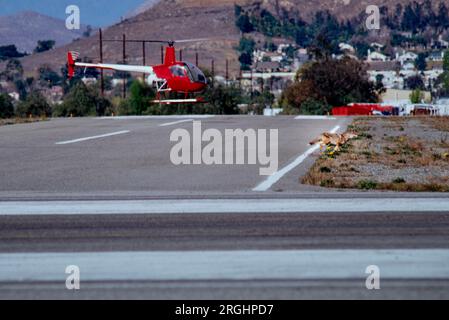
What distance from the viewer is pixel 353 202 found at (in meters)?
13.8

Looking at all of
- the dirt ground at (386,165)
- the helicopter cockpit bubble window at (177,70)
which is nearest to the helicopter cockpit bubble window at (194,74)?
the helicopter cockpit bubble window at (177,70)

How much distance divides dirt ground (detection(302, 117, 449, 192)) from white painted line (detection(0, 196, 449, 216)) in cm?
225

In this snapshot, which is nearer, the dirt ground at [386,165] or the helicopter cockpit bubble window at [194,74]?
the dirt ground at [386,165]

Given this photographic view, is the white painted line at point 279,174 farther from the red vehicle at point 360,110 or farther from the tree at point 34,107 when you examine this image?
the tree at point 34,107

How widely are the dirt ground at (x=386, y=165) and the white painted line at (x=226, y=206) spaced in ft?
7.39

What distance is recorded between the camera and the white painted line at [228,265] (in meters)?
8.73

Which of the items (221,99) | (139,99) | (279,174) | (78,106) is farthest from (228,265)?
(221,99)

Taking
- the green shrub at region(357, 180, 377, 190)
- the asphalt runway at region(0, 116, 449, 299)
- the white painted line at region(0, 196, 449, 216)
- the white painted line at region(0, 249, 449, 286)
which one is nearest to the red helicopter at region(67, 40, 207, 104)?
the asphalt runway at region(0, 116, 449, 299)

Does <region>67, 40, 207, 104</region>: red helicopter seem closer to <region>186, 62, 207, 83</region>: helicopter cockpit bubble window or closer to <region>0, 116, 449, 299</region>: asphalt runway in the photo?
<region>186, 62, 207, 83</region>: helicopter cockpit bubble window

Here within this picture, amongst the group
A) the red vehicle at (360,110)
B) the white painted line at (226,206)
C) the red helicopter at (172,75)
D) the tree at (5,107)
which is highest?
the red helicopter at (172,75)

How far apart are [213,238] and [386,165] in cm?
1063
